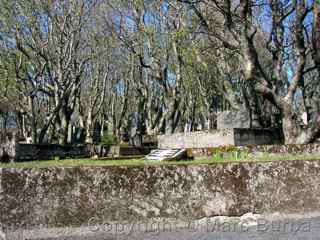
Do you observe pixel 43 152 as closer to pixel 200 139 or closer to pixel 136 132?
pixel 200 139

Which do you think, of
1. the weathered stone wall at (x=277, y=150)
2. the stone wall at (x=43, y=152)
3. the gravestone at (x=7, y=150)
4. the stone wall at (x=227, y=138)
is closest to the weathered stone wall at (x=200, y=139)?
the stone wall at (x=227, y=138)

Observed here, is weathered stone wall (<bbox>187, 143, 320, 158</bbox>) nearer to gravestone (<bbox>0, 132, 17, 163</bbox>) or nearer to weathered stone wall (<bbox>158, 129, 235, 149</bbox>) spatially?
weathered stone wall (<bbox>158, 129, 235, 149</bbox>)

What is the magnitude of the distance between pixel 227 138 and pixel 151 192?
9.83 meters

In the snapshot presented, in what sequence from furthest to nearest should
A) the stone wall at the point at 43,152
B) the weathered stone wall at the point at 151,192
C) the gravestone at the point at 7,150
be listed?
the stone wall at the point at 43,152
the gravestone at the point at 7,150
the weathered stone wall at the point at 151,192

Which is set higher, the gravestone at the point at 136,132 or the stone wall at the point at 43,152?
the gravestone at the point at 136,132

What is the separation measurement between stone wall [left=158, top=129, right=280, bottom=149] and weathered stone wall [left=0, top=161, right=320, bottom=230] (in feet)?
28.6

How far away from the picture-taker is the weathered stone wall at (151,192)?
5102mm

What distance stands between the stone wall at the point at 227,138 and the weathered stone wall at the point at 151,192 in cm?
871

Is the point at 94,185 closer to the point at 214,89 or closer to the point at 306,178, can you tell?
the point at 306,178

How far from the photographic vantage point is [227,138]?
1487 centimetres

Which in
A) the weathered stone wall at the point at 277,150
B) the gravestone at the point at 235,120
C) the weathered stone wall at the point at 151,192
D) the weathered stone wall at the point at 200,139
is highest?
the gravestone at the point at 235,120

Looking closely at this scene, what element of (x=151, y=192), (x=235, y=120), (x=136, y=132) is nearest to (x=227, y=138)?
(x=235, y=120)

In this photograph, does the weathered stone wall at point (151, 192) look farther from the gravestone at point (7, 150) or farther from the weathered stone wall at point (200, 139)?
the gravestone at point (7, 150)

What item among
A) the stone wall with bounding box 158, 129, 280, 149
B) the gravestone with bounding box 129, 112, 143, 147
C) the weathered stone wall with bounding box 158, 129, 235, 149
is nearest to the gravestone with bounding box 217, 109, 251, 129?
the stone wall with bounding box 158, 129, 280, 149
